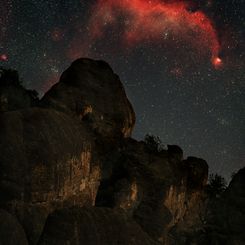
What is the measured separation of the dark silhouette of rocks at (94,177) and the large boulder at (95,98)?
128mm

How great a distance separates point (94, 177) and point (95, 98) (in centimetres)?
1381

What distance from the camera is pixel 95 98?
42.4 m

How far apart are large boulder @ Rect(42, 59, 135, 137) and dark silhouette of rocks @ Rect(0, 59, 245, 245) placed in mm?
128

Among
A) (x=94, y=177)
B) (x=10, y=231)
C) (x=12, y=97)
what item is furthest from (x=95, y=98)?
(x=10, y=231)

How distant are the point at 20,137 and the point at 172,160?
27.5 m

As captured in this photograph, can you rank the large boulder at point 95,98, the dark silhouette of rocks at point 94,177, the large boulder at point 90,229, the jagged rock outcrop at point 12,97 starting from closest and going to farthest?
the large boulder at point 90,229
the dark silhouette of rocks at point 94,177
the large boulder at point 95,98
the jagged rock outcrop at point 12,97

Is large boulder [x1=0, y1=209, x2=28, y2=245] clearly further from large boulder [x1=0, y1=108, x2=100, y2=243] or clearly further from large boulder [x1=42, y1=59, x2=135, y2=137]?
large boulder [x1=42, y1=59, x2=135, y2=137]

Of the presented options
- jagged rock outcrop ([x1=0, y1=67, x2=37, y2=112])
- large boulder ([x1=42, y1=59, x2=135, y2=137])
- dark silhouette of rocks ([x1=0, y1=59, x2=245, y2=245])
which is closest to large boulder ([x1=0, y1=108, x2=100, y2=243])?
dark silhouette of rocks ([x1=0, y1=59, x2=245, y2=245])

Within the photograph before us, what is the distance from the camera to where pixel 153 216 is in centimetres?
4016

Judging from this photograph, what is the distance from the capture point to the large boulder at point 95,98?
131 feet

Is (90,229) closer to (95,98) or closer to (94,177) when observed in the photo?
(94,177)

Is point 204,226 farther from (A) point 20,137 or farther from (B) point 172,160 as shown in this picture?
(A) point 20,137

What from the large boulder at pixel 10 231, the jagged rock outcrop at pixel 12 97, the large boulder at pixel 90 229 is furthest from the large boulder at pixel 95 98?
the large boulder at pixel 10 231

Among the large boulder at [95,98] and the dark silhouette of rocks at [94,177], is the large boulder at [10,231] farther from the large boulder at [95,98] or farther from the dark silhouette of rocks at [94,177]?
the large boulder at [95,98]
